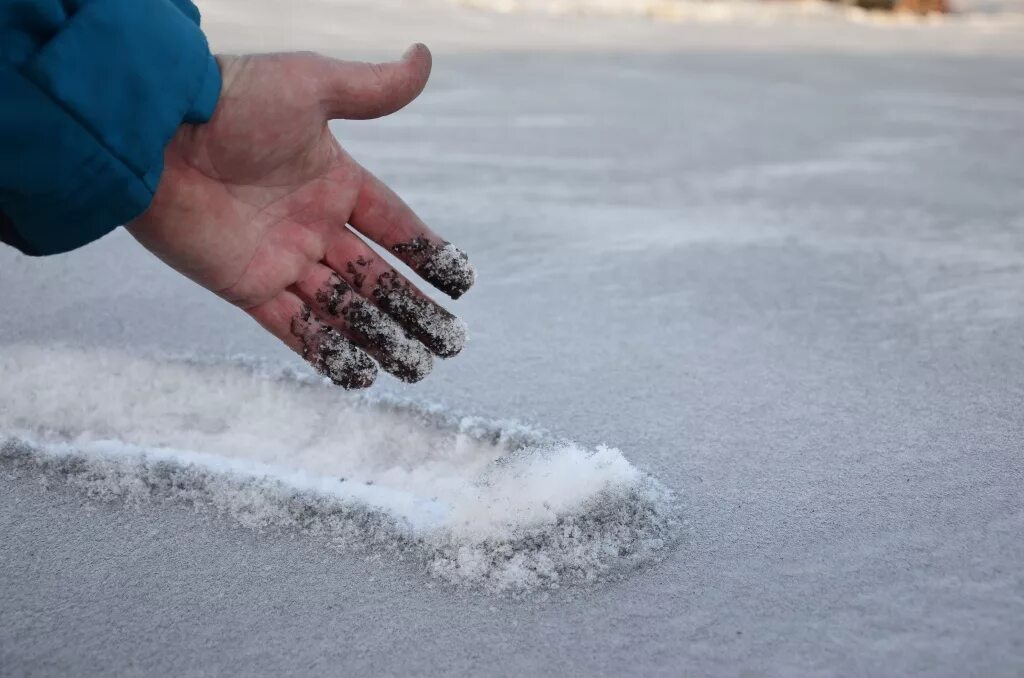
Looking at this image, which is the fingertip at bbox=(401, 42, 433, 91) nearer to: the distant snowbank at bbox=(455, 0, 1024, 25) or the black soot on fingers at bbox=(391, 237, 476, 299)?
the black soot on fingers at bbox=(391, 237, 476, 299)

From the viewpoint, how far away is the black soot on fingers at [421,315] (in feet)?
4.16

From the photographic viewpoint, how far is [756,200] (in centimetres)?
243

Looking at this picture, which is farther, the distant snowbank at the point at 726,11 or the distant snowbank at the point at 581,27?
the distant snowbank at the point at 726,11

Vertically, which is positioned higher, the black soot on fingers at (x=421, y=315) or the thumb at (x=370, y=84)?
the thumb at (x=370, y=84)

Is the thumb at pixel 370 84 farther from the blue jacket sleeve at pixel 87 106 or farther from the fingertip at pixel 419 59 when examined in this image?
the blue jacket sleeve at pixel 87 106

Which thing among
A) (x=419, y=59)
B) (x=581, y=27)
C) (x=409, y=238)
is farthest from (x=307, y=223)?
(x=581, y=27)

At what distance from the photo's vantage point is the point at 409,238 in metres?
1.29

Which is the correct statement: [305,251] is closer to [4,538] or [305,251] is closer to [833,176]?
[4,538]

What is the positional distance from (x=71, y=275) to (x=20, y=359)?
40 centimetres

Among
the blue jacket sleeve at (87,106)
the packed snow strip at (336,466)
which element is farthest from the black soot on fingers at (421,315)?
the blue jacket sleeve at (87,106)

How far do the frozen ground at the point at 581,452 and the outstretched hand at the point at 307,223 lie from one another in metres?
0.17

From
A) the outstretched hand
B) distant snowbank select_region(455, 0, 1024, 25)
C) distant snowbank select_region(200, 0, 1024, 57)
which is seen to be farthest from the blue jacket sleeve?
distant snowbank select_region(455, 0, 1024, 25)

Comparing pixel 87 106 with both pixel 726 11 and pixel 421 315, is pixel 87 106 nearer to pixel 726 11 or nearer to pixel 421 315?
pixel 421 315

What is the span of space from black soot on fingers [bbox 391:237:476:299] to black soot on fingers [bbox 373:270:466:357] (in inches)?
1.2
